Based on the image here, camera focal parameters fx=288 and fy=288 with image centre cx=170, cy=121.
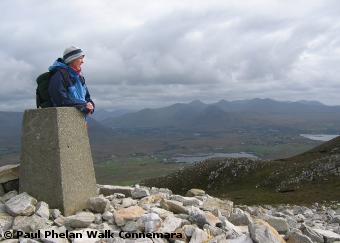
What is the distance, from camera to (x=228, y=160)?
68812 mm

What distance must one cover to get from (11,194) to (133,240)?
4608mm

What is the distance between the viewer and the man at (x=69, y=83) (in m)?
8.33

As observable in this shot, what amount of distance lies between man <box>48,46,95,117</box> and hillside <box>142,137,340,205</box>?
3050 centimetres

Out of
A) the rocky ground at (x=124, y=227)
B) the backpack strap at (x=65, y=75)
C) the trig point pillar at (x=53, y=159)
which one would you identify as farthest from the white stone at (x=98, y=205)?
the backpack strap at (x=65, y=75)

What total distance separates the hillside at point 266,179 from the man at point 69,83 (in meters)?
30.5

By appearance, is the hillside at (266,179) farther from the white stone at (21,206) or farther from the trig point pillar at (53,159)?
the white stone at (21,206)

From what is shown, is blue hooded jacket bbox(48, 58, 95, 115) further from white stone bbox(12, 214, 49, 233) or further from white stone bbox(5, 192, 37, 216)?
white stone bbox(12, 214, 49, 233)

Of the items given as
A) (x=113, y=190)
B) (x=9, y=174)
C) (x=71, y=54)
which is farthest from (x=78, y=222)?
(x=71, y=54)

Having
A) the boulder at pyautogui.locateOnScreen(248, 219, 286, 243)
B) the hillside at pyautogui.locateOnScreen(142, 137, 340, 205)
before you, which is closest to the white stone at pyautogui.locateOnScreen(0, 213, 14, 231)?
the boulder at pyautogui.locateOnScreen(248, 219, 286, 243)

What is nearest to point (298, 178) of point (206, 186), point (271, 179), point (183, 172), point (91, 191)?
point (271, 179)

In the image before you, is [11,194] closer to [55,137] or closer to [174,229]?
[55,137]

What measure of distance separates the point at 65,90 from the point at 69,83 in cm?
28

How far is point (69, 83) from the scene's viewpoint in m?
8.62

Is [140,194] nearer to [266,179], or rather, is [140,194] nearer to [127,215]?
[127,215]
